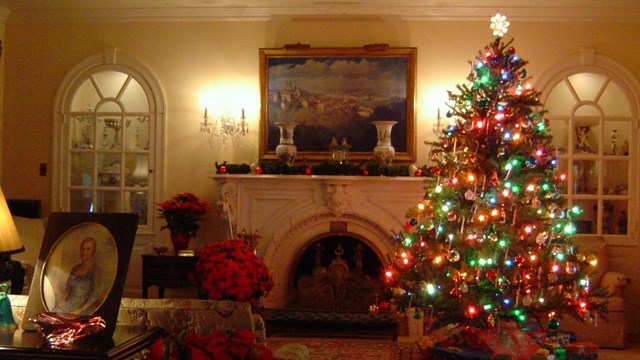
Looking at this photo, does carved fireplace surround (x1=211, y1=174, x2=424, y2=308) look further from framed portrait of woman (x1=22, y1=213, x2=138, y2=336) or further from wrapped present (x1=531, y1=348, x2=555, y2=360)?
framed portrait of woman (x1=22, y1=213, x2=138, y2=336)

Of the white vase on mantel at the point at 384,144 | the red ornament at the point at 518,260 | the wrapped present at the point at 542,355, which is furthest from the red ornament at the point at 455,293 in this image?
the white vase on mantel at the point at 384,144

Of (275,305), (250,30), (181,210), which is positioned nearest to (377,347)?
(275,305)

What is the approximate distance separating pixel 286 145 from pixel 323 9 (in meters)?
1.32

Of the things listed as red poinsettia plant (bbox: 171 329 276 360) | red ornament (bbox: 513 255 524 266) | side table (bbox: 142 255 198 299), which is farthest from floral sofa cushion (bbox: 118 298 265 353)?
side table (bbox: 142 255 198 299)

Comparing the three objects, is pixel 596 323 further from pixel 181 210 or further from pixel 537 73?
pixel 181 210

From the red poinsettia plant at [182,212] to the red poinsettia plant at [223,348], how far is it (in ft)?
13.0

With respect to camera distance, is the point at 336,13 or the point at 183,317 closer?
the point at 183,317

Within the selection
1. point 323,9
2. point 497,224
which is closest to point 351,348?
point 497,224

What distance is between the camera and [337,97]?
6609 mm

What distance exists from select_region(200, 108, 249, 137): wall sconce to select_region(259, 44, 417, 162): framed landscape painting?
19cm

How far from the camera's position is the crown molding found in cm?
644

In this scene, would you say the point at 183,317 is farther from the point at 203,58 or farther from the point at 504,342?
the point at 203,58

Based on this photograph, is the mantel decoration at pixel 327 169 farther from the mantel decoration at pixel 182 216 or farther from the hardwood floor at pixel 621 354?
the hardwood floor at pixel 621 354

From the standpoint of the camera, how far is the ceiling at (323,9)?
6363 mm
